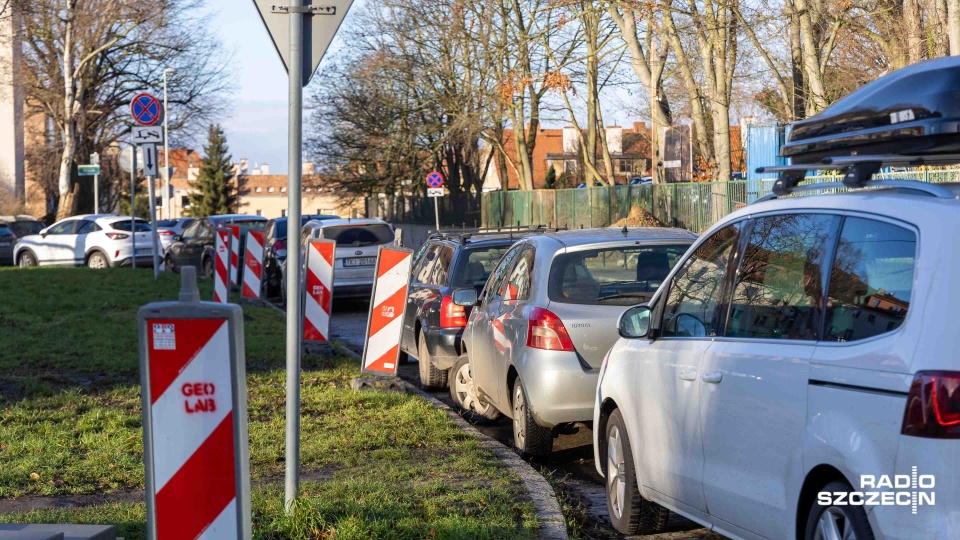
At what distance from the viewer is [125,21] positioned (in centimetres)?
4403

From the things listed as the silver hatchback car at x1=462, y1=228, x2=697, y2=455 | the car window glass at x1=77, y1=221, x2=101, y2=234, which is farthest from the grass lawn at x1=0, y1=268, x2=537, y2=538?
the car window glass at x1=77, y1=221, x2=101, y2=234

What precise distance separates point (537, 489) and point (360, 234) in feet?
49.9

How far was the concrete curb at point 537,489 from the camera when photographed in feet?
19.0

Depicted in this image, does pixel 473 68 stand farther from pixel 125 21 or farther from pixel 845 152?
pixel 845 152

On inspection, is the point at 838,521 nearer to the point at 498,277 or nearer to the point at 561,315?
the point at 561,315

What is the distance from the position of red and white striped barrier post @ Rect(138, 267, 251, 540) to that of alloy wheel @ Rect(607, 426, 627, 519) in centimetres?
258

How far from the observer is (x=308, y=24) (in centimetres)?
562

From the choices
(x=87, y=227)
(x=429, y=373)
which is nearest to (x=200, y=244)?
(x=87, y=227)

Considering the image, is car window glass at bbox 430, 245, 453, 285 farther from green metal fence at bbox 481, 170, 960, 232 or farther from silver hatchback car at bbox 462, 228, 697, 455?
green metal fence at bbox 481, 170, 960, 232

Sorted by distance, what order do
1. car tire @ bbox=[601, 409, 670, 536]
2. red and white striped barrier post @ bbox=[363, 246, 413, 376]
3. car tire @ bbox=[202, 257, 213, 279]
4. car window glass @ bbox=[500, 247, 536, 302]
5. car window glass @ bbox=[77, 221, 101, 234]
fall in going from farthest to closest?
car window glass @ bbox=[77, 221, 101, 234] → car tire @ bbox=[202, 257, 213, 279] → red and white striped barrier post @ bbox=[363, 246, 413, 376] → car window glass @ bbox=[500, 247, 536, 302] → car tire @ bbox=[601, 409, 670, 536]

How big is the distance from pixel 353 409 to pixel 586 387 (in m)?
2.51

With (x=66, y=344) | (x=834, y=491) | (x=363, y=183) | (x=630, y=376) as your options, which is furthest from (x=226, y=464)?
(x=363, y=183)

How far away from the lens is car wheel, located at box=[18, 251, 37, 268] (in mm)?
31578

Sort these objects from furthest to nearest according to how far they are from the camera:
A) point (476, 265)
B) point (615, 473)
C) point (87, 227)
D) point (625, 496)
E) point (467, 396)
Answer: point (87, 227) → point (476, 265) → point (467, 396) → point (615, 473) → point (625, 496)
